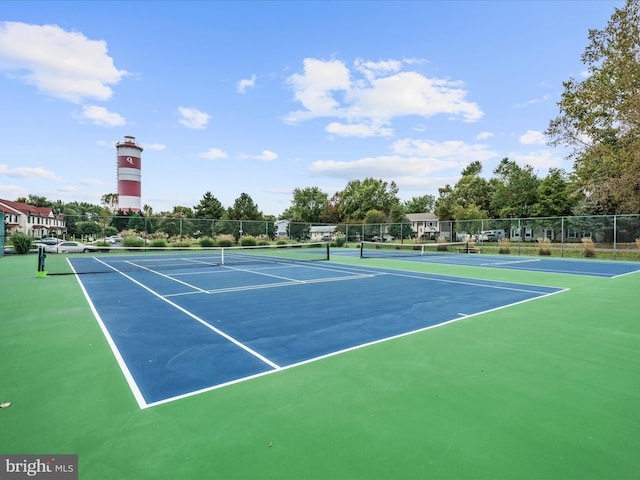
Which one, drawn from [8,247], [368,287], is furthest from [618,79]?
[8,247]

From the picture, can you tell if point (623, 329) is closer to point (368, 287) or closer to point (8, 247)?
point (368, 287)

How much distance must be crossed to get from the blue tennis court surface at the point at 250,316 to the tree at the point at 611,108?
1382 cm

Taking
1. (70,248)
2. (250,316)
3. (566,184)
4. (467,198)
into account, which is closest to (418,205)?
(467,198)

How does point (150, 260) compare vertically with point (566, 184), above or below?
below

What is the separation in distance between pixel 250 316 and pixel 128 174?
71200 millimetres

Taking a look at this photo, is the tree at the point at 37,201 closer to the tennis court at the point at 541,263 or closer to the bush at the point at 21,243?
the bush at the point at 21,243

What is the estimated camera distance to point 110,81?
2548cm

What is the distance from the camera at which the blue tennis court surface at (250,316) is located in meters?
4.16

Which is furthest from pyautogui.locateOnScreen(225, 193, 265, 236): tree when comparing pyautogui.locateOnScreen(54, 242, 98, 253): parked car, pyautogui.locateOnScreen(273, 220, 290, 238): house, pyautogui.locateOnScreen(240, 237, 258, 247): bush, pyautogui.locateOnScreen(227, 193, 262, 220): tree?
pyautogui.locateOnScreen(54, 242, 98, 253): parked car

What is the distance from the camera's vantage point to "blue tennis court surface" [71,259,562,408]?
13.6ft

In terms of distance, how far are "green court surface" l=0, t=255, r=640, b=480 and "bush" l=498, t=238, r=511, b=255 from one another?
72.8 feet

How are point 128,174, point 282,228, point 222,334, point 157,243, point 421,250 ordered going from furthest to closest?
point 282,228
point 128,174
point 421,250
point 157,243
point 222,334

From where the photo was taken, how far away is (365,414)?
9.97 feet

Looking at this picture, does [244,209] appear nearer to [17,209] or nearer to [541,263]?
[17,209]
